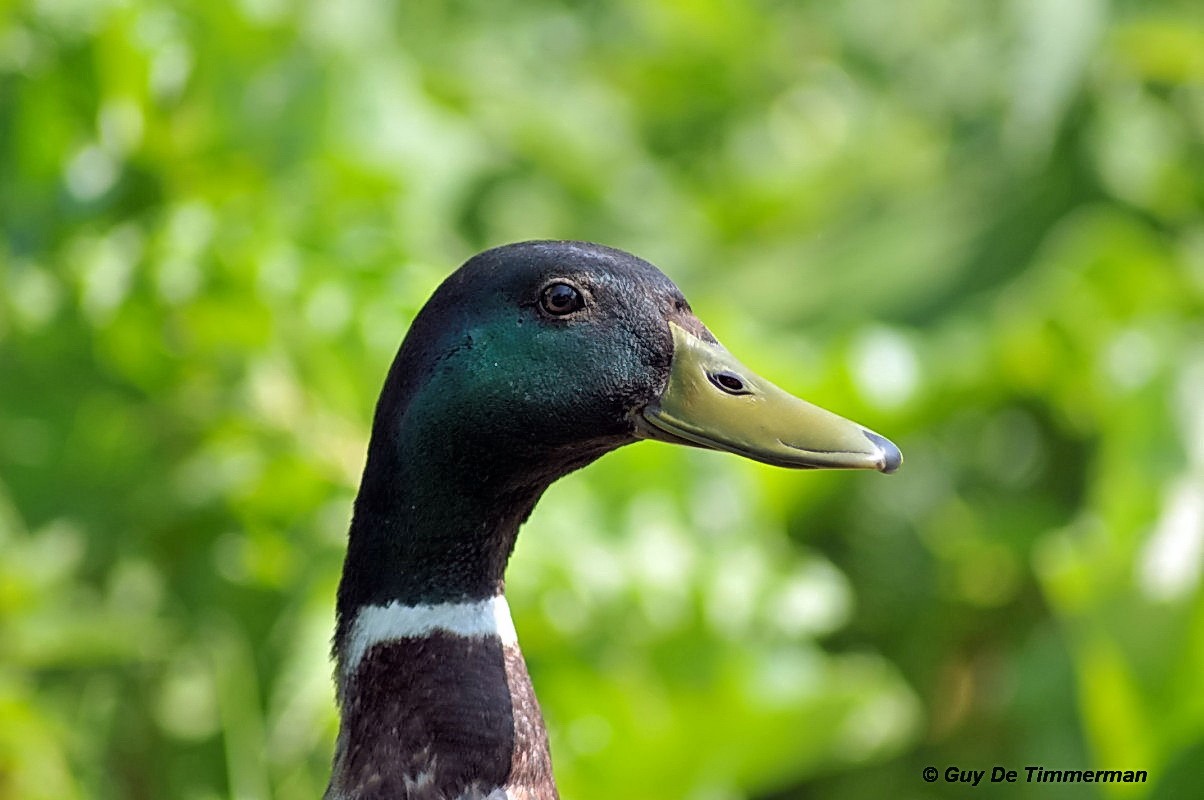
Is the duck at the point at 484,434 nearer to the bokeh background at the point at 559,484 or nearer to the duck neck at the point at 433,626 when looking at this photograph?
the duck neck at the point at 433,626

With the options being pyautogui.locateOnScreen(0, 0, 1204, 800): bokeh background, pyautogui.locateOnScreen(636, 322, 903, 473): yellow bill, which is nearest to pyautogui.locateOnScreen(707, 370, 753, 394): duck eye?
pyautogui.locateOnScreen(636, 322, 903, 473): yellow bill

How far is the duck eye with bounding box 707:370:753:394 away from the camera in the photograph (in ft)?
4.04

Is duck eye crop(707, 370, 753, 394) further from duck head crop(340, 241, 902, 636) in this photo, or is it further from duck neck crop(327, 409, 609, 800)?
duck neck crop(327, 409, 609, 800)

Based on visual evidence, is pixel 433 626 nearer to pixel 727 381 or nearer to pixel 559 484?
pixel 727 381

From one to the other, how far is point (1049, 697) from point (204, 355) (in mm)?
1120

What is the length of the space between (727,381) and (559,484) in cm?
105

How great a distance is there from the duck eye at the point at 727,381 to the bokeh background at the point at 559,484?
0.86 m

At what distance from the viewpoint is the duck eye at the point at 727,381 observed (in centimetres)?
123

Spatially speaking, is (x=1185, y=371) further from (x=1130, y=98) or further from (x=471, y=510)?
(x=471, y=510)

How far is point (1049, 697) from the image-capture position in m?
2.21

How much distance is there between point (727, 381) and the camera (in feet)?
4.05

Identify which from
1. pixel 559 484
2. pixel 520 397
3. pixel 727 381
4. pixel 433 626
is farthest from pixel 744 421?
pixel 559 484

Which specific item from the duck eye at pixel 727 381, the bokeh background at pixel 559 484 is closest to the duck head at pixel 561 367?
the duck eye at pixel 727 381

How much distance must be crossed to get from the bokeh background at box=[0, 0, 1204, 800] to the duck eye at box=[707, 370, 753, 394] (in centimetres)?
86
